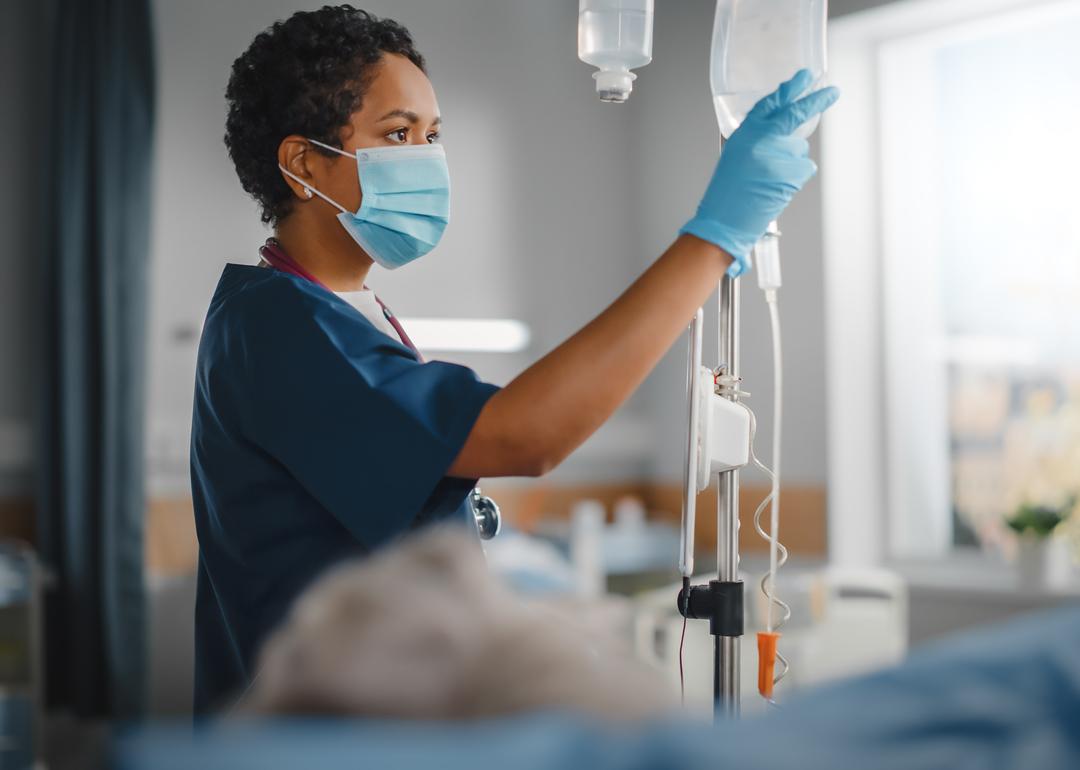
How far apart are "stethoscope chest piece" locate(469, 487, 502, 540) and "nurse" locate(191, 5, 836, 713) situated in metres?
0.08

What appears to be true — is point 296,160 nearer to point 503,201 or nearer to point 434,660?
point 434,660

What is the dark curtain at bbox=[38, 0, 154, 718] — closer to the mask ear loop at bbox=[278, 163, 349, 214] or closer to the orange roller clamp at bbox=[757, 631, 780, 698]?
Result: the mask ear loop at bbox=[278, 163, 349, 214]

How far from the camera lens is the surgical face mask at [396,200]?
4.15ft

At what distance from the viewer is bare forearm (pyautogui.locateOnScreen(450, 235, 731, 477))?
969mm

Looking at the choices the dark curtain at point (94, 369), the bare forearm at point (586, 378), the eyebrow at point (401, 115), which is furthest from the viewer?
the dark curtain at point (94, 369)

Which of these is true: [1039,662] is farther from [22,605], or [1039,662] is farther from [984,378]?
[984,378]

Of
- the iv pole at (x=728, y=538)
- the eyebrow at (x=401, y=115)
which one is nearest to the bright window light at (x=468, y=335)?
the eyebrow at (x=401, y=115)

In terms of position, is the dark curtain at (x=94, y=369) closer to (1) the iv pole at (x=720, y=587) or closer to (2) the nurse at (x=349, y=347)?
(2) the nurse at (x=349, y=347)

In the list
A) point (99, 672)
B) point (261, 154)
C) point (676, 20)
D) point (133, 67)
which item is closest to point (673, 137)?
point (676, 20)

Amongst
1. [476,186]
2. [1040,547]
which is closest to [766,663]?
[1040,547]

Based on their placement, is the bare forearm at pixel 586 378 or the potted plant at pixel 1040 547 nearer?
the bare forearm at pixel 586 378

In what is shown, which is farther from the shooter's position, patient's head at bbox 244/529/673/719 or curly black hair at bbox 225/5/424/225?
curly black hair at bbox 225/5/424/225

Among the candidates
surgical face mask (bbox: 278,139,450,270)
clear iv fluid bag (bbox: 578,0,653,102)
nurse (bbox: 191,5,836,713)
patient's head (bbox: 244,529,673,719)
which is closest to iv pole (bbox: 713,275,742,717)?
nurse (bbox: 191,5,836,713)

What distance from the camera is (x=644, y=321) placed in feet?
3.23
